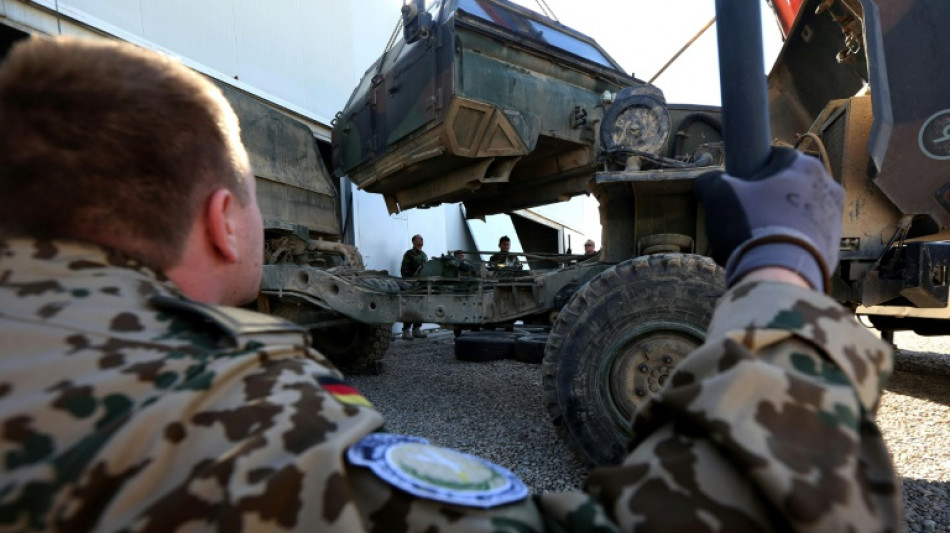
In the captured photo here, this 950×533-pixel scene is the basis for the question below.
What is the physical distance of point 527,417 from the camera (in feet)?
11.2

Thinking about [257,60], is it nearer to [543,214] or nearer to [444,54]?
[444,54]

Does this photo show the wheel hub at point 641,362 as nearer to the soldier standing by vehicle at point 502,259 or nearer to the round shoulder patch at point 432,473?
the round shoulder patch at point 432,473

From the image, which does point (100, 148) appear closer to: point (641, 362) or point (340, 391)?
point (340, 391)

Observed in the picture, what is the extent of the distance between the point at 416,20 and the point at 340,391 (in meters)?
3.67

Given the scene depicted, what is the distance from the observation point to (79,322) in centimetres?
56

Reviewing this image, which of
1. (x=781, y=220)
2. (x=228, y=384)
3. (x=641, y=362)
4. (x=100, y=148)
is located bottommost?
(x=641, y=362)

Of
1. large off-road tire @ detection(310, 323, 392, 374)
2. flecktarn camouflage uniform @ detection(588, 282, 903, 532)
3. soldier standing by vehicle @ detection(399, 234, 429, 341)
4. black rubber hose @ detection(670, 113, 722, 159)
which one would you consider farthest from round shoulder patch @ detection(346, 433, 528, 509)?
soldier standing by vehicle @ detection(399, 234, 429, 341)

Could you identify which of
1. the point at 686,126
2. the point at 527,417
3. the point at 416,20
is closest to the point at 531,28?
the point at 416,20

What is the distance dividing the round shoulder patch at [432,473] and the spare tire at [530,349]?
4028mm

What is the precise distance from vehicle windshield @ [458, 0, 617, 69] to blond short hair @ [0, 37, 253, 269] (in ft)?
11.4

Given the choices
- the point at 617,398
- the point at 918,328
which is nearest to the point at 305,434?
the point at 617,398

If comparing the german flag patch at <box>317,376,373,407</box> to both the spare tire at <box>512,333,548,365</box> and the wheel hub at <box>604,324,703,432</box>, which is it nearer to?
the wheel hub at <box>604,324,703,432</box>

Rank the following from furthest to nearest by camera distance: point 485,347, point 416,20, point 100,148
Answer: point 485,347 → point 416,20 → point 100,148

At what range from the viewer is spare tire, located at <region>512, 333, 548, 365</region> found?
465 cm
